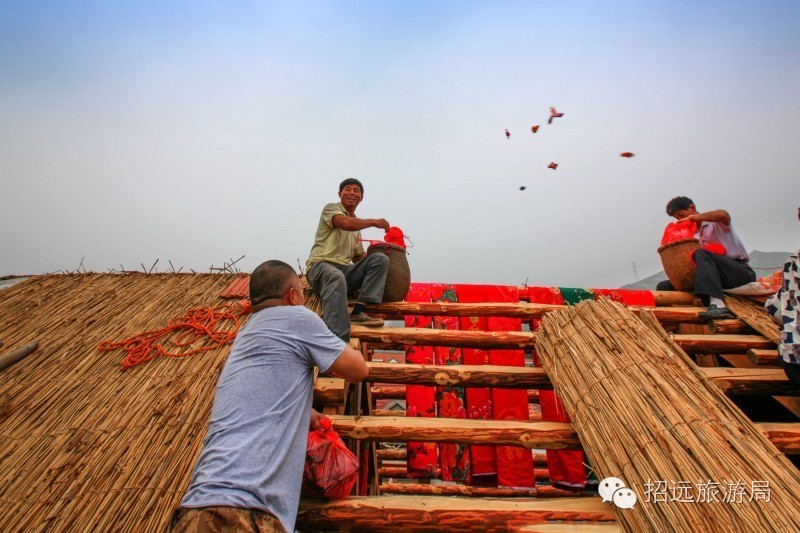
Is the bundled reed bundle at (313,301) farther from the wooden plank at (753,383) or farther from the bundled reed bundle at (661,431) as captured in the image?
the wooden plank at (753,383)

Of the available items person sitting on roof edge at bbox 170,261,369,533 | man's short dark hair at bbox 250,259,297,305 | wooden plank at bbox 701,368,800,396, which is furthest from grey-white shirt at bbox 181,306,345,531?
wooden plank at bbox 701,368,800,396

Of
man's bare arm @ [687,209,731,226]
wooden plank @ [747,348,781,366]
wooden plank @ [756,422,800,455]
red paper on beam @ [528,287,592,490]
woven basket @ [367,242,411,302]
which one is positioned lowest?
red paper on beam @ [528,287,592,490]

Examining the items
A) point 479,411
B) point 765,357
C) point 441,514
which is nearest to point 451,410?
point 479,411

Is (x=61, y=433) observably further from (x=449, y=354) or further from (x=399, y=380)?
(x=449, y=354)

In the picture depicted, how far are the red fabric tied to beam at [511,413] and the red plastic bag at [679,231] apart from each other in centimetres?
170

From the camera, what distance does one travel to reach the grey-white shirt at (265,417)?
1197 mm

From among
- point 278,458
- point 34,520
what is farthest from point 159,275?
point 278,458

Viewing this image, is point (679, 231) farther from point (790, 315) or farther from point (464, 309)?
point (464, 309)

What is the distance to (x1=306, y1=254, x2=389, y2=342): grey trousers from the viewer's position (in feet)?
8.89

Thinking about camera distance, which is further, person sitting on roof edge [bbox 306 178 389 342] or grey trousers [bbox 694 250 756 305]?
grey trousers [bbox 694 250 756 305]

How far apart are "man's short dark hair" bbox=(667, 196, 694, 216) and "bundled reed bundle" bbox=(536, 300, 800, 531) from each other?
239 cm

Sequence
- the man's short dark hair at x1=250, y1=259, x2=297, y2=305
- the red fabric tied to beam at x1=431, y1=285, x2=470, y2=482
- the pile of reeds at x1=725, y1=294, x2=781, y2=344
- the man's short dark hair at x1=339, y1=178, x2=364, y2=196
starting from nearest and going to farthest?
the man's short dark hair at x1=250, y1=259, x2=297, y2=305 → the pile of reeds at x1=725, y1=294, x2=781, y2=344 → the red fabric tied to beam at x1=431, y1=285, x2=470, y2=482 → the man's short dark hair at x1=339, y1=178, x2=364, y2=196

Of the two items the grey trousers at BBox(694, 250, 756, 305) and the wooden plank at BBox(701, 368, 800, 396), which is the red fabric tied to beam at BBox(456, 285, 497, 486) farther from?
the grey trousers at BBox(694, 250, 756, 305)

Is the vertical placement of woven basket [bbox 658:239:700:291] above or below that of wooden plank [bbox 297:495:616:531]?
above
